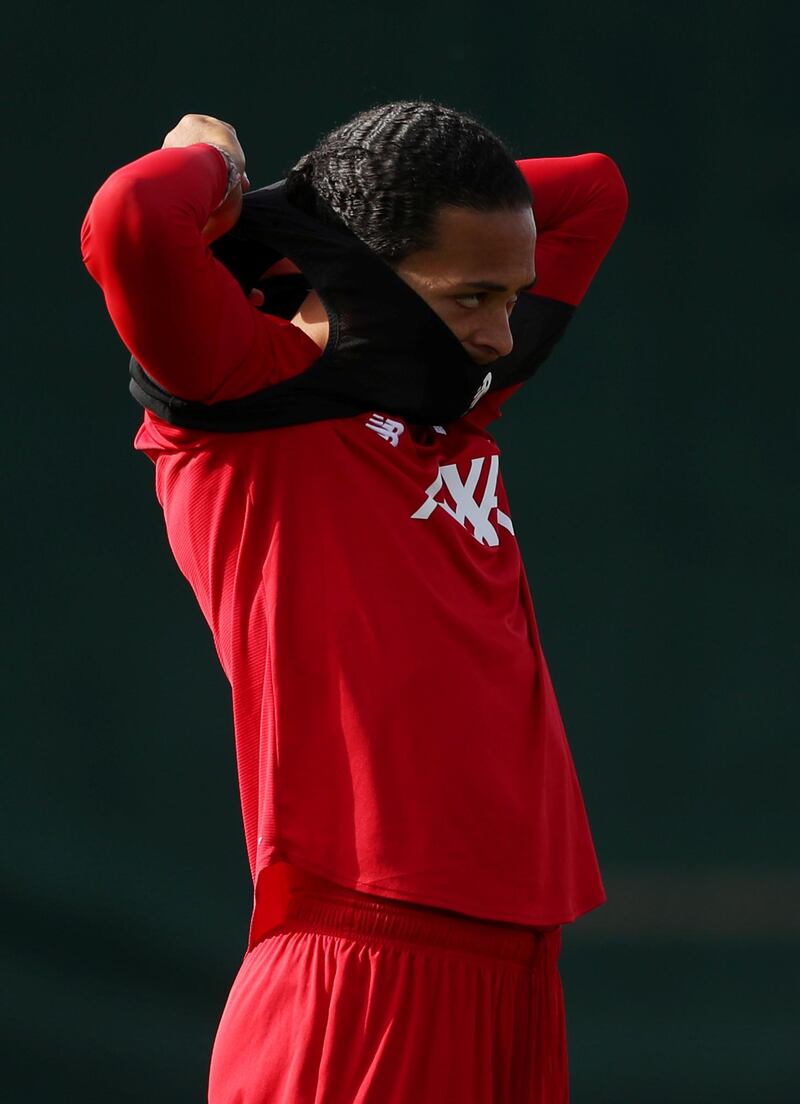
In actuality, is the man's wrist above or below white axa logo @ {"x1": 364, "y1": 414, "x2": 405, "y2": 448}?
above

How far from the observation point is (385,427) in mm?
1298

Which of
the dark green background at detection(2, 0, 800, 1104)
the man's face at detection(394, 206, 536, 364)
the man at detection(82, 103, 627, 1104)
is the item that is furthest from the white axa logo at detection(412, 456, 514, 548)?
the dark green background at detection(2, 0, 800, 1104)

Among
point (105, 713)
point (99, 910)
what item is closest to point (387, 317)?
point (105, 713)

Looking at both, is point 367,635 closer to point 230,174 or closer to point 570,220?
point 230,174

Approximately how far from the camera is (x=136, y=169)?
46.7 inches

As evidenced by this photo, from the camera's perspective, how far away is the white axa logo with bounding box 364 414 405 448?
1292mm

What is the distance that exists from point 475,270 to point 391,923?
0.52 metres

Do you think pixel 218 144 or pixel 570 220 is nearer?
pixel 218 144

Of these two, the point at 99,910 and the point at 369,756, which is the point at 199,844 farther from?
the point at 369,756

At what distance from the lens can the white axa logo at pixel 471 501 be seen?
132 cm

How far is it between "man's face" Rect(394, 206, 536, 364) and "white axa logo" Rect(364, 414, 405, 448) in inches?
3.4

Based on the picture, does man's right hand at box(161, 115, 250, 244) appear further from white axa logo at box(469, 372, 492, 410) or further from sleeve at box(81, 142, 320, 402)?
white axa logo at box(469, 372, 492, 410)

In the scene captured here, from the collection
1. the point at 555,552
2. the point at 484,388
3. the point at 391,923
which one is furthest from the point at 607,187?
the point at 555,552

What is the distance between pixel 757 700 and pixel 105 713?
1037 mm
